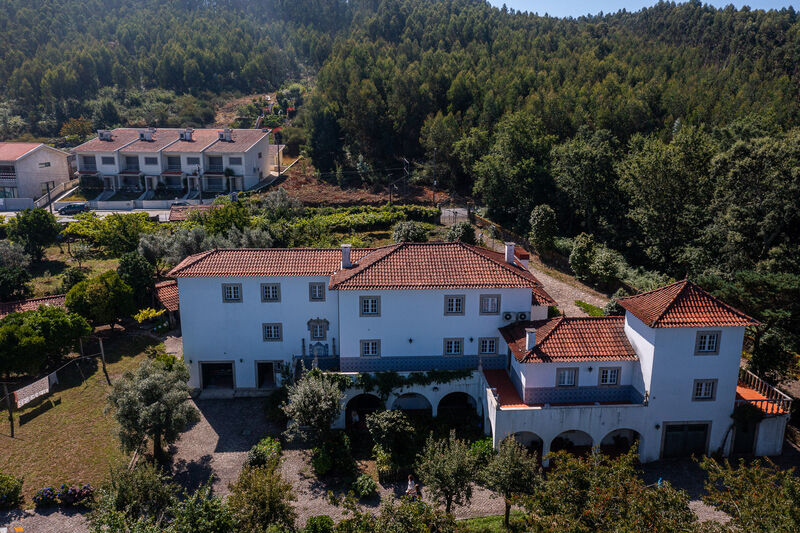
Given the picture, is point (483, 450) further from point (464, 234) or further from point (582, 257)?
point (464, 234)

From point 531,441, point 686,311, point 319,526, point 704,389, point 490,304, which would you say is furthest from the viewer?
point 490,304

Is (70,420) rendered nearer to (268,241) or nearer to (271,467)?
(271,467)

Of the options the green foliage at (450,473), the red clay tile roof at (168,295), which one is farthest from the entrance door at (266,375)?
the green foliage at (450,473)

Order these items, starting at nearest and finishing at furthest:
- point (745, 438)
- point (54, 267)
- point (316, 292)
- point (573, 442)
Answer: point (745, 438) < point (573, 442) < point (316, 292) < point (54, 267)

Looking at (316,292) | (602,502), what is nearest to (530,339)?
(602,502)

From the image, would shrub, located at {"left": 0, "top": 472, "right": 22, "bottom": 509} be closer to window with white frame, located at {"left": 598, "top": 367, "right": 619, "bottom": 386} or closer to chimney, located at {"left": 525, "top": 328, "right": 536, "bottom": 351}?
chimney, located at {"left": 525, "top": 328, "right": 536, "bottom": 351}

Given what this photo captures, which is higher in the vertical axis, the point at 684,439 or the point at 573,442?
the point at 684,439
